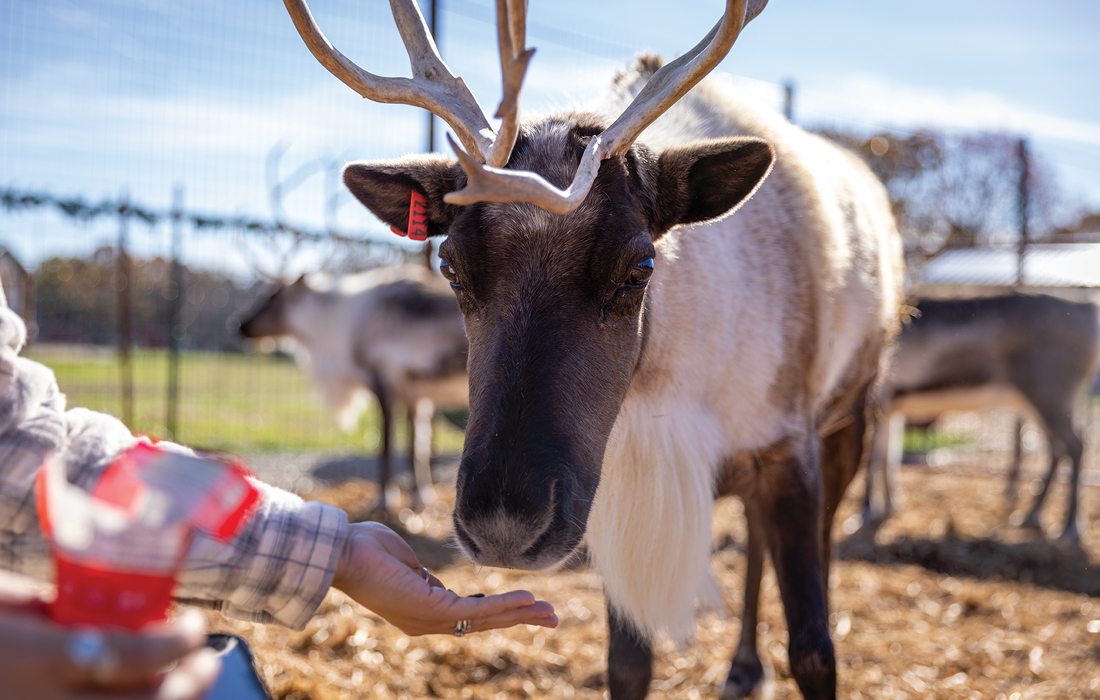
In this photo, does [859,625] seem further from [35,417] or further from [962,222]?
[962,222]

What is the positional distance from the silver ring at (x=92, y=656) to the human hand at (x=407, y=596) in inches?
31.3

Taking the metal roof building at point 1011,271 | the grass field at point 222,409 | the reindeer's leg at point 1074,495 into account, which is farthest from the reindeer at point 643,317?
the grass field at point 222,409

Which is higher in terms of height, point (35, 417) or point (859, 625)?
point (35, 417)

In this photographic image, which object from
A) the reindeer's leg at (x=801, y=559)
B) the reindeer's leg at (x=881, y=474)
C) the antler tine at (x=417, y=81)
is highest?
the antler tine at (x=417, y=81)

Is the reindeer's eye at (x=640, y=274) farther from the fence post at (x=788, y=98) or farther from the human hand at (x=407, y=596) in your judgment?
the fence post at (x=788, y=98)

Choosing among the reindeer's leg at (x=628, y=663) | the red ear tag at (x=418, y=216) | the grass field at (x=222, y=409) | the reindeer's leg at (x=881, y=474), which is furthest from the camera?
the grass field at (x=222, y=409)

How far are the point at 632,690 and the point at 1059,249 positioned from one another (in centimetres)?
838

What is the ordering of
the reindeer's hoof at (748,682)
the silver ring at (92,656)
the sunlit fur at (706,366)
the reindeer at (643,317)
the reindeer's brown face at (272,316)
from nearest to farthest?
the silver ring at (92,656) < the reindeer at (643,317) < the sunlit fur at (706,366) < the reindeer's hoof at (748,682) < the reindeer's brown face at (272,316)

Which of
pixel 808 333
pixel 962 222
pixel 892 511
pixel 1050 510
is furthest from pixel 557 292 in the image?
pixel 962 222

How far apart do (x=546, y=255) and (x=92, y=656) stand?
Answer: 1.41m

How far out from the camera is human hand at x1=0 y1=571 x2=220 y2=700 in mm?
745

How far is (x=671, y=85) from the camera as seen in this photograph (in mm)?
2168

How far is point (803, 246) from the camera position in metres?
2.98

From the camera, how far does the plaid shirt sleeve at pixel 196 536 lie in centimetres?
128
